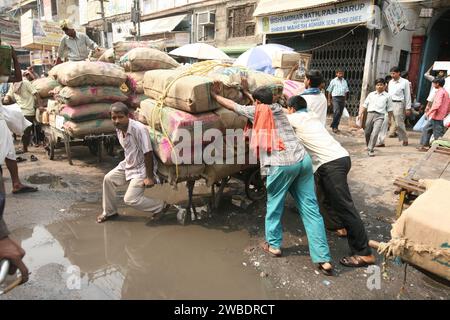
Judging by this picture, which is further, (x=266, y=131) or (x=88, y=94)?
(x=88, y=94)

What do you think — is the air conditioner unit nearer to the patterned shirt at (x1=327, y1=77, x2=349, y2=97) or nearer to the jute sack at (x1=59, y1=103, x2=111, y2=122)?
the patterned shirt at (x1=327, y1=77, x2=349, y2=97)

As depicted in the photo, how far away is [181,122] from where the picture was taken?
3.46 metres

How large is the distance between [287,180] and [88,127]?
3805 mm

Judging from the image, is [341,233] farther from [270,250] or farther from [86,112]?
[86,112]

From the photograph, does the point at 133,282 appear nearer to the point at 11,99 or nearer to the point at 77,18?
the point at 11,99

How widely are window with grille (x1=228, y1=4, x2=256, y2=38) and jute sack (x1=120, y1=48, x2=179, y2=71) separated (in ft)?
29.8

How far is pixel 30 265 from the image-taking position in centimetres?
313

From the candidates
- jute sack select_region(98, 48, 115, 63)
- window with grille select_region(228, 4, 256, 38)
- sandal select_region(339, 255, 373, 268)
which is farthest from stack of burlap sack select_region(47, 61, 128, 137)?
window with grille select_region(228, 4, 256, 38)

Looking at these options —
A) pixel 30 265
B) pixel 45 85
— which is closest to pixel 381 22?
pixel 45 85

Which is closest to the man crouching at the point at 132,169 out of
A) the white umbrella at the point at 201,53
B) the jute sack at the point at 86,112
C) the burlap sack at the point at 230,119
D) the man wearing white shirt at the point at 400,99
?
the burlap sack at the point at 230,119

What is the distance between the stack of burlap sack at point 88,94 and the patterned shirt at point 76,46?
1349 millimetres

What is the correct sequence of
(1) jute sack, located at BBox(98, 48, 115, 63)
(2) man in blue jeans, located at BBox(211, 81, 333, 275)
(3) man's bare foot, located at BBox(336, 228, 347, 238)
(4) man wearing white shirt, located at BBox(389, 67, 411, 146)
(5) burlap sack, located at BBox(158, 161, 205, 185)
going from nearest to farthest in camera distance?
(2) man in blue jeans, located at BBox(211, 81, 333, 275) < (5) burlap sack, located at BBox(158, 161, 205, 185) < (3) man's bare foot, located at BBox(336, 228, 347, 238) < (1) jute sack, located at BBox(98, 48, 115, 63) < (4) man wearing white shirt, located at BBox(389, 67, 411, 146)

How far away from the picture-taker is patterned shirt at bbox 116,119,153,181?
12.4ft

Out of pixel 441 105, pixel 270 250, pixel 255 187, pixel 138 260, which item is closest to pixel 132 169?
pixel 138 260
